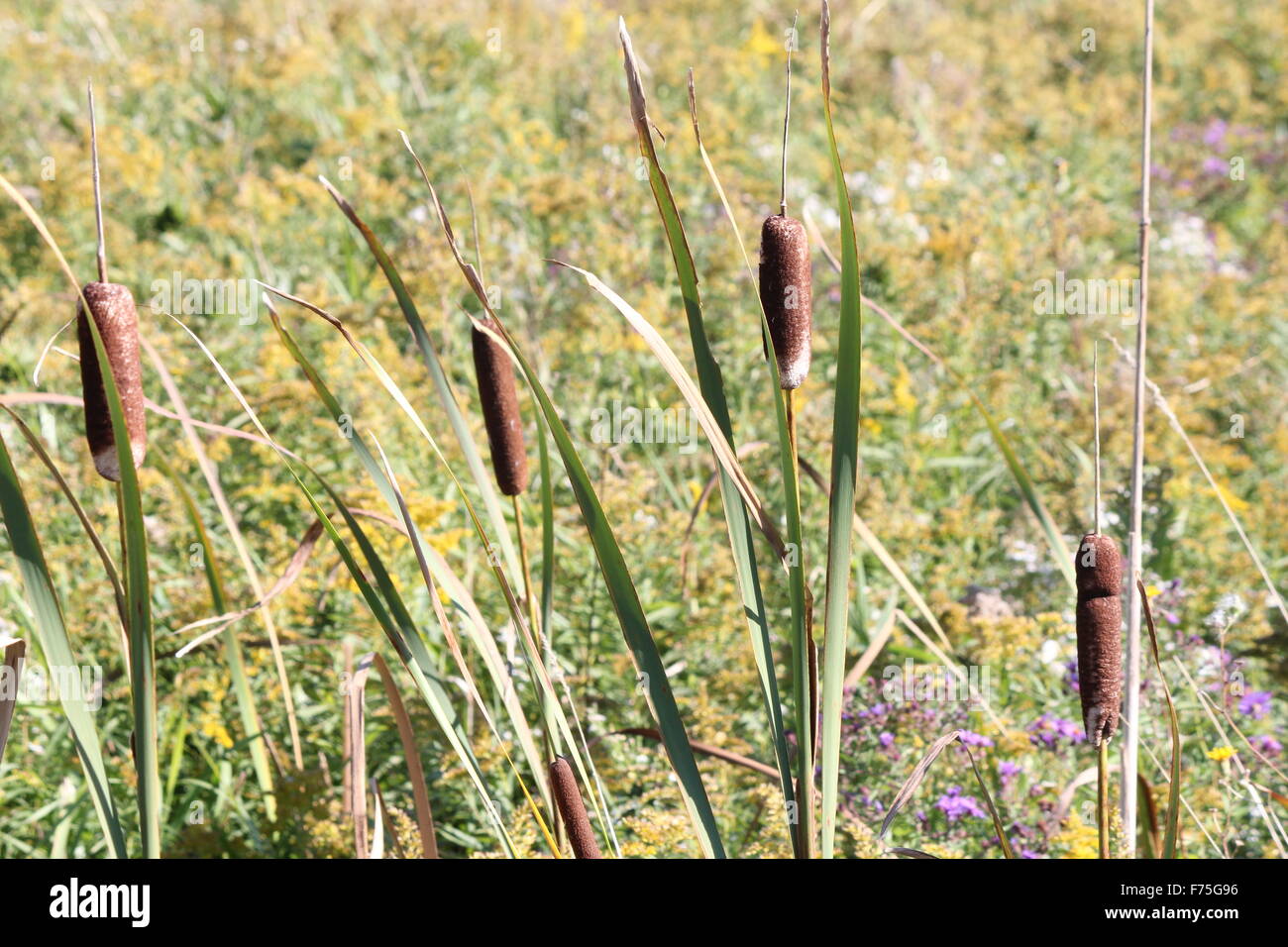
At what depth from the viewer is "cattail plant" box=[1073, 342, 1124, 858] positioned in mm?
1429

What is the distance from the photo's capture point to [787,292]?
1.33m

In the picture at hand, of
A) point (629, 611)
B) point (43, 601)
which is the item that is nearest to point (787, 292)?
point (629, 611)

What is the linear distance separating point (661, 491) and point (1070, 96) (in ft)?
12.8

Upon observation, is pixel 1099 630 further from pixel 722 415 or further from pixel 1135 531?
pixel 722 415

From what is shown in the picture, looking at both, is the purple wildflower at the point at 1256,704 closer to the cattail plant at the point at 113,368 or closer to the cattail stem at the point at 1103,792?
the cattail stem at the point at 1103,792

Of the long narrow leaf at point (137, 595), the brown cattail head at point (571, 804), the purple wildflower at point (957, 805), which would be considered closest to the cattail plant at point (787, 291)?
the brown cattail head at point (571, 804)

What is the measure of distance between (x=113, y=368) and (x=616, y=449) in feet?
6.92

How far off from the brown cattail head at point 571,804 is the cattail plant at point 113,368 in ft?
2.01

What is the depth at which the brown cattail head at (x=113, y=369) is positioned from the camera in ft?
4.49

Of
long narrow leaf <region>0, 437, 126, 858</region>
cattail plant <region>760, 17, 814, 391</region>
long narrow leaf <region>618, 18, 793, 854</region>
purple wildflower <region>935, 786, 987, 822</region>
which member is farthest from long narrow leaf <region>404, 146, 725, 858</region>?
purple wildflower <region>935, 786, 987, 822</region>

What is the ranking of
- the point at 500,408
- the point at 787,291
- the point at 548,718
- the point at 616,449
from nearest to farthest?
the point at 787,291, the point at 548,718, the point at 500,408, the point at 616,449

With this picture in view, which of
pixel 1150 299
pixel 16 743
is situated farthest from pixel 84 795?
pixel 1150 299

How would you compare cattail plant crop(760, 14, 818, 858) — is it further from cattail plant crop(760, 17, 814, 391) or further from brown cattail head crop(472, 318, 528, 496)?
brown cattail head crop(472, 318, 528, 496)

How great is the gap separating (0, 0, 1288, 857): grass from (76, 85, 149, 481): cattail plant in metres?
0.09
